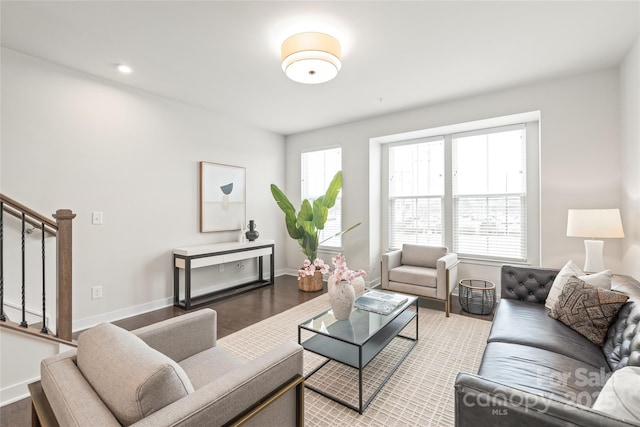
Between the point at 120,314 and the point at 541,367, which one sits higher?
the point at 541,367

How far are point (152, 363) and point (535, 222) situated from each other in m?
4.36

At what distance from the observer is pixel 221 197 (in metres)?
4.46

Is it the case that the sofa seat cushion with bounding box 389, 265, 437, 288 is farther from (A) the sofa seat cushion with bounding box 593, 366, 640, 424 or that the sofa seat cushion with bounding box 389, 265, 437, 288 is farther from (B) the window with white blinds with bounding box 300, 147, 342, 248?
(A) the sofa seat cushion with bounding box 593, 366, 640, 424

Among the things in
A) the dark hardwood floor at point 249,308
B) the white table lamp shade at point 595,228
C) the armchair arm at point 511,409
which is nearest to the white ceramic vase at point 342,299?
the armchair arm at point 511,409

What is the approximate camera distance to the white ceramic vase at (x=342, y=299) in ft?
7.60

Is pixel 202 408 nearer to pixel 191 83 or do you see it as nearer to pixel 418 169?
pixel 191 83

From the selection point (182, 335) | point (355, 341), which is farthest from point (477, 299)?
point (182, 335)

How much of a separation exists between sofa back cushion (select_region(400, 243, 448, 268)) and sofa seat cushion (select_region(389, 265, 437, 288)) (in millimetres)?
124

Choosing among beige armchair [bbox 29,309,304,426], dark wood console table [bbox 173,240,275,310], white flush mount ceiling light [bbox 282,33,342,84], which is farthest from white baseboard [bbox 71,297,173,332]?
white flush mount ceiling light [bbox 282,33,342,84]

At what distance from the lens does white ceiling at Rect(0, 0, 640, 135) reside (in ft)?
6.99

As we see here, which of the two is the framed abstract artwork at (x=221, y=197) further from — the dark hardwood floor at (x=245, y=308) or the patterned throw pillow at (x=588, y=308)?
the patterned throw pillow at (x=588, y=308)

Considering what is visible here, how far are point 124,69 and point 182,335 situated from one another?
9.33 feet

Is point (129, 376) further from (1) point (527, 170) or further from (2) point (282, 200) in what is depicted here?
(1) point (527, 170)

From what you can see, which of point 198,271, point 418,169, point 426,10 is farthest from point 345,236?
point 426,10
